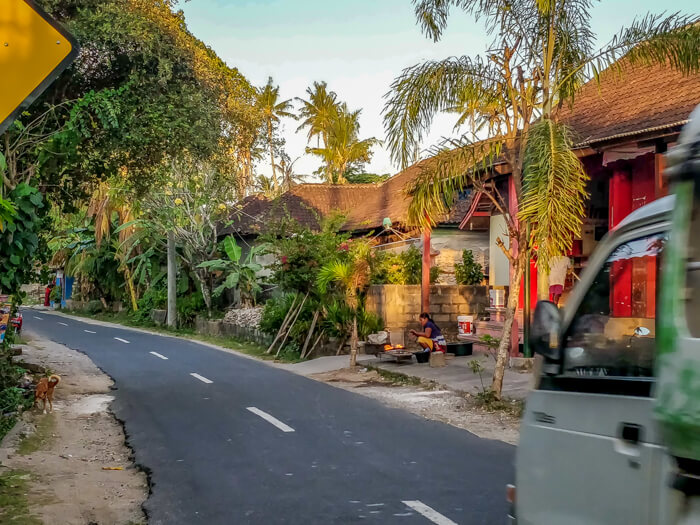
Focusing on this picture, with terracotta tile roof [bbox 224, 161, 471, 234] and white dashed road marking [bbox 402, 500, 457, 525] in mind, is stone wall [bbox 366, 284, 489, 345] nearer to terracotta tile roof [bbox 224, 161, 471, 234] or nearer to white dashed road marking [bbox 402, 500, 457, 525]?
terracotta tile roof [bbox 224, 161, 471, 234]

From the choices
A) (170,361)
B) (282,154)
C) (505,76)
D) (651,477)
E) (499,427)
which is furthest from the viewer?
(282,154)

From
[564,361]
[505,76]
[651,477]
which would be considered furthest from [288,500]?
[505,76]

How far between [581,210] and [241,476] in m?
6.43

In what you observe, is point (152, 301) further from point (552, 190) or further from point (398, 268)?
point (552, 190)

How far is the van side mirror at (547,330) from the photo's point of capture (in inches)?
157

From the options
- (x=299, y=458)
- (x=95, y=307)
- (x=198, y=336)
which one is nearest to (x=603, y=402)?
(x=299, y=458)

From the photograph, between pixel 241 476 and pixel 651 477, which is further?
pixel 241 476

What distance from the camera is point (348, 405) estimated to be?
1325 cm

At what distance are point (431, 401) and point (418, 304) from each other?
9130mm

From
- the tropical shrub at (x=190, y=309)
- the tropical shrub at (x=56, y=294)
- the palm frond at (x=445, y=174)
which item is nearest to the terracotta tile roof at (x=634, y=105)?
the palm frond at (x=445, y=174)

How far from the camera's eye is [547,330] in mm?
4012

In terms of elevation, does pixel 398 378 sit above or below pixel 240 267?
below

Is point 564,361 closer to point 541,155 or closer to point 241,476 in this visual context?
point 241,476

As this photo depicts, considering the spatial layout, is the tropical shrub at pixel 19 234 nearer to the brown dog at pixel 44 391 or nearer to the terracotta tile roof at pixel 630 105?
the brown dog at pixel 44 391
